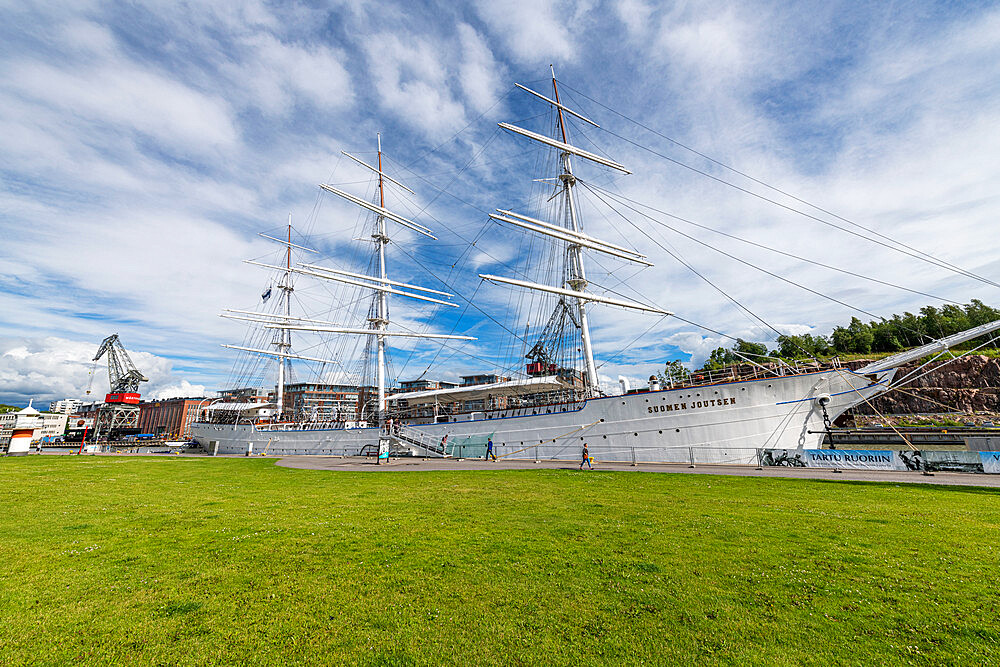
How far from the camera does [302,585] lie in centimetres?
479

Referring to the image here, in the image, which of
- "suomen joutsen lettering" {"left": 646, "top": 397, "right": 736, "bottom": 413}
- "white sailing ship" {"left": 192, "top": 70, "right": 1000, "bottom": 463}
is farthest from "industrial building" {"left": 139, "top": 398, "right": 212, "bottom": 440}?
"suomen joutsen lettering" {"left": 646, "top": 397, "right": 736, "bottom": 413}

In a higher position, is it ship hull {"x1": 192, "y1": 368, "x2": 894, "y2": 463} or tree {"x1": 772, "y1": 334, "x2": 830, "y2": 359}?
tree {"x1": 772, "y1": 334, "x2": 830, "y2": 359}

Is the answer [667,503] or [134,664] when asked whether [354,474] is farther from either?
[134,664]

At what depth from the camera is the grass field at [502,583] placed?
340 cm

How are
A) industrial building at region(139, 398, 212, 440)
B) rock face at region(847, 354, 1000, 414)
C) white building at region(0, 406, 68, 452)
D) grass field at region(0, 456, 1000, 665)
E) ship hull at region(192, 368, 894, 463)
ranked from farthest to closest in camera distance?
1. industrial building at region(139, 398, 212, 440)
2. rock face at region(847, 354, 1000, 414)
3. white building at region(0, 406, 68, 452)
4. ship hull at region(192, 368, 894, 463)
5. grass field at region(0, 456, 1000, 665)

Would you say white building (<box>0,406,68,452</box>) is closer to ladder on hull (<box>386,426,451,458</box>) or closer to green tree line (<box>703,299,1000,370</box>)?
ladder on hull (<box>386,426,451,458</box>)

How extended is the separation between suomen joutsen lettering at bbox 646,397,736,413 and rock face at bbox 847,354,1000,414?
1511 inches

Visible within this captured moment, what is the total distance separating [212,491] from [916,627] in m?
15.2

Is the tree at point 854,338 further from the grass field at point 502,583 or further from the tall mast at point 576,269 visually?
the grass field at point 502,583

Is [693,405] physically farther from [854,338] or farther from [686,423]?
[854,338]

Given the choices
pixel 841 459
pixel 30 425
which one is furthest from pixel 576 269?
pixel 30 425

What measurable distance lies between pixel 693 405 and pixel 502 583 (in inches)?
876

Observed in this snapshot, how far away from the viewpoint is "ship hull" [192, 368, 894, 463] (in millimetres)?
22406

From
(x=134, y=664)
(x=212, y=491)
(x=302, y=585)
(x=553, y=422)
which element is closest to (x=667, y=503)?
(x=302, y=585)
